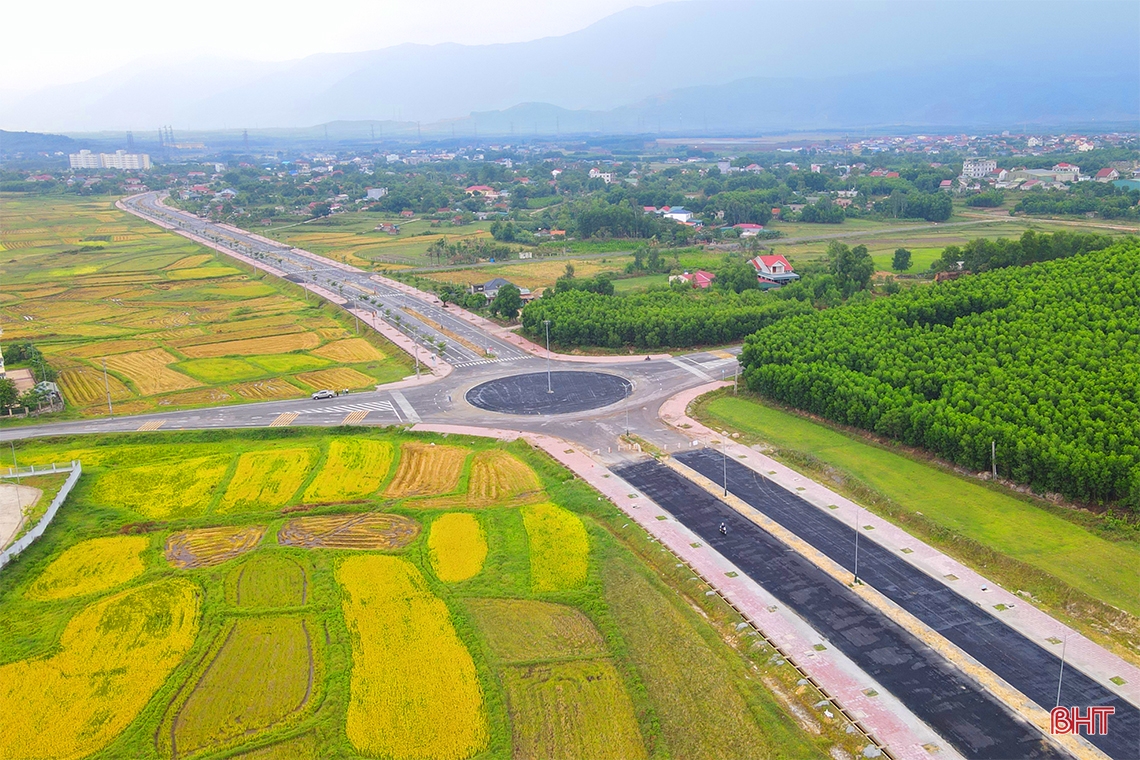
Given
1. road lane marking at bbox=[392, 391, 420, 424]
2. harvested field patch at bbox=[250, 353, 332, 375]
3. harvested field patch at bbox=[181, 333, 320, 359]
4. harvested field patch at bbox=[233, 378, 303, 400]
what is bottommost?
road lane marking at bbox=[392, 391, 420, 424]

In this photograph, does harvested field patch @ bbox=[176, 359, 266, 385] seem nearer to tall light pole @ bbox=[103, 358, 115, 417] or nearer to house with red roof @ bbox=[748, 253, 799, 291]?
tall light pole @ bbox=[103, 358, 115, 417]

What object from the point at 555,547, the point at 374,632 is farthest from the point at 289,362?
the point at 374,632

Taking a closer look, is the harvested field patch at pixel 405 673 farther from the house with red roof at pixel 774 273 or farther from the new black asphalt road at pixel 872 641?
the house with red roof at pixel 774 273

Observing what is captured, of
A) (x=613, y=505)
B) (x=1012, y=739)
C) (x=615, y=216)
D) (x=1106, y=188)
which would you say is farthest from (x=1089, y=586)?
(x=1106, y=188)

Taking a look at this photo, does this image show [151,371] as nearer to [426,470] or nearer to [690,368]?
[426,470]

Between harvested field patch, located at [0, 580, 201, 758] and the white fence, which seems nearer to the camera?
harvested field patch, located at [0, 580, 201, 758]

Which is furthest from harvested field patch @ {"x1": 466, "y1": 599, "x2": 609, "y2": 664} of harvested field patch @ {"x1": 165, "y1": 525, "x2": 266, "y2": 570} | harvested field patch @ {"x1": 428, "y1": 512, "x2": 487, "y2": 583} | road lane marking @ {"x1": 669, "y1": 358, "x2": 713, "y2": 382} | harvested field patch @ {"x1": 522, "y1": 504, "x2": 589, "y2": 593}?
road lane marking @ {"x1": 669, "y1": 358, "x2": 713, "y2": 382}

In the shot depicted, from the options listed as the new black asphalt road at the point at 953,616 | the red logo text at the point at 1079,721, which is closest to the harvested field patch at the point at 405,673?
the new black asphalt road at the point at 953,616
